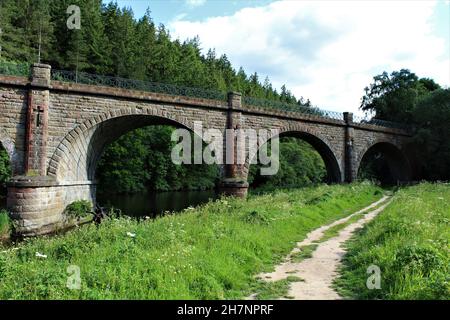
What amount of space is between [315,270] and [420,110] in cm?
3462

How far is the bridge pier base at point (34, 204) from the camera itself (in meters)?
16.1

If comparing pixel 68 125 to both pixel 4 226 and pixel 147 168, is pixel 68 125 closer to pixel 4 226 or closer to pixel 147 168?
pixel 4 226

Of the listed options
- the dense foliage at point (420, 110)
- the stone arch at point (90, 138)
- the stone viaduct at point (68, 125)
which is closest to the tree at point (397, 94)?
the dense foliage at point (420, 110)

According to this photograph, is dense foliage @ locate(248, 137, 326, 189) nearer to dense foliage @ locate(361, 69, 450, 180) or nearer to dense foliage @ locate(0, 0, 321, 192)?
dense foliage @ locate(0, 0, 321, 192)

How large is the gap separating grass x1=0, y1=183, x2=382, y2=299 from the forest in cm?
2942

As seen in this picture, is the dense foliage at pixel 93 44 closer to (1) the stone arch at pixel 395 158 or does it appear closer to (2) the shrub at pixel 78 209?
(2) the shrub at pixel 78 209

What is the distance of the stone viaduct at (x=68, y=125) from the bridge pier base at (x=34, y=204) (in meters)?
0.04

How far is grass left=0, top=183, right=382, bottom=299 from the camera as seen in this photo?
5598 mm

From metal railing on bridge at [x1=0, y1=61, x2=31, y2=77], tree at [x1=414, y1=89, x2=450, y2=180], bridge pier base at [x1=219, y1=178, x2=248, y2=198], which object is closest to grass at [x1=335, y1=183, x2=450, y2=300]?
bridge pier base at [x1=219, y1=178, x2=248, y2=198]

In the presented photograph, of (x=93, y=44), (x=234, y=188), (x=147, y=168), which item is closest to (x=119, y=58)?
(x=93, y=44)

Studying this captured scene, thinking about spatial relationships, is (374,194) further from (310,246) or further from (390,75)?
(390,75)

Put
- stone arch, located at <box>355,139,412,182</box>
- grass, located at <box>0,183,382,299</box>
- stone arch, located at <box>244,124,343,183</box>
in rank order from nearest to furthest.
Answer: grass, located at <box>0,183,382,299</box> → stone arch, located at <box>244,124,343,183</box> → stone arch, located at <box>355,139,412,182</box>

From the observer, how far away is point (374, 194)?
1063 inches
